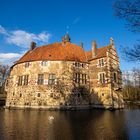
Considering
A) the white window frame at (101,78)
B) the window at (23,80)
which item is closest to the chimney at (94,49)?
the white window frame at (101,78)

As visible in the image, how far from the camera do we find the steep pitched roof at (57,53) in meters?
31.3

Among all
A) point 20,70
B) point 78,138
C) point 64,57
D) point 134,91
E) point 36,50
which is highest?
point 36,50

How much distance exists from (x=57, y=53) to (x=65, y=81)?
20.0ft

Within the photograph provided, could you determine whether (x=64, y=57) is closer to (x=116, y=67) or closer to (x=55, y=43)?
(x=55, y=43)

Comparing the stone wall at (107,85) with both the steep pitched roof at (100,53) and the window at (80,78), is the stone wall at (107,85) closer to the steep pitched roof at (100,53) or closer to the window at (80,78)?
the steep pitched roof at (100,53)

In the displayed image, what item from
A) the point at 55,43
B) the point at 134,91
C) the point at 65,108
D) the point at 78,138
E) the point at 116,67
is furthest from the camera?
the point at 134,91

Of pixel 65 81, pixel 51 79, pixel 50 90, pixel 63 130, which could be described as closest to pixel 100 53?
pixel 65 81

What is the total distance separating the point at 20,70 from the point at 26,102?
6666 mm

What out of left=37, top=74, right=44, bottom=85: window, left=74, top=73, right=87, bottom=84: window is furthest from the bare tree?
left=74, top=73, right=87, bottom=84: window

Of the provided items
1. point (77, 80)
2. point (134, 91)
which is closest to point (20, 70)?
point (77, 80)

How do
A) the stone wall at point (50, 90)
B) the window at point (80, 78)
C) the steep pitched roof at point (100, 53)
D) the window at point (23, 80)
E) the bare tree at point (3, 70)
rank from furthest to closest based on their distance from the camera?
1. the bare tree at point (3, 70)
2. the steep pitched roof at point (100, 53)
3. the window at point (23, 80)
4. the window at point (80, 78)
5. the stone wall at point (50, 90)

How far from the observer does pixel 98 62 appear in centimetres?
3181

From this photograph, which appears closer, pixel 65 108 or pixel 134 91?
pixel 65 108

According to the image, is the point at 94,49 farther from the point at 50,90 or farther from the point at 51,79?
the point at 50,90
